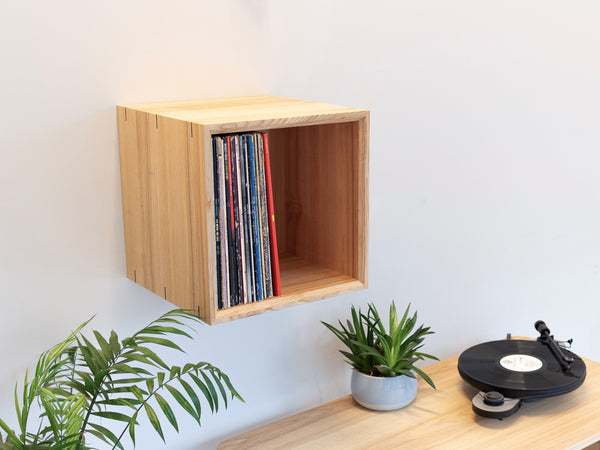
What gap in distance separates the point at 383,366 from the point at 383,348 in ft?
0.13

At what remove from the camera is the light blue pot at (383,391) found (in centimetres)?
165

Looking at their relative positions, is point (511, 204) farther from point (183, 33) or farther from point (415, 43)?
point (183, 33)

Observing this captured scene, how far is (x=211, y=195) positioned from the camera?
1.19m

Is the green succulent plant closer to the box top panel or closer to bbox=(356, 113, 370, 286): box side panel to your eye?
bbox=(356, 113, 370, 286): box side panel

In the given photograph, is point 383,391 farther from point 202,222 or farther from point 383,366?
point 202,222

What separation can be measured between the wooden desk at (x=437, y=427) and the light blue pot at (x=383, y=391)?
0.07 ft

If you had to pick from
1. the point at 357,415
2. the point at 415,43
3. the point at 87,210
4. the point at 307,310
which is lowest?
the point at 357,415

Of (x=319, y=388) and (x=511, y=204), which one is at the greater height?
(x=511, y=204)

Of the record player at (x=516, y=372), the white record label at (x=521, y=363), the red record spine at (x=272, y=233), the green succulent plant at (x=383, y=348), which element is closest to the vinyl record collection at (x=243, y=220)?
the red record spine at (x=272, y=233)

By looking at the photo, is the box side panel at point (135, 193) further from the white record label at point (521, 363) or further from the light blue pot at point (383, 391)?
the white record label at point (521, 363)

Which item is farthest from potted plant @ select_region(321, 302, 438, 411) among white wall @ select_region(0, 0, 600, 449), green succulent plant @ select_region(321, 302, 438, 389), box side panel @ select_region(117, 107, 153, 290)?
box side panel @ select_region(117, 107, 153, 290)

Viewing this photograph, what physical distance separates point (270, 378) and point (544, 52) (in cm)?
117

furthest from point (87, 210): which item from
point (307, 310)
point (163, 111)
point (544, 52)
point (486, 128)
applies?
point (544, 52)

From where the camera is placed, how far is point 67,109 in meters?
1.35
